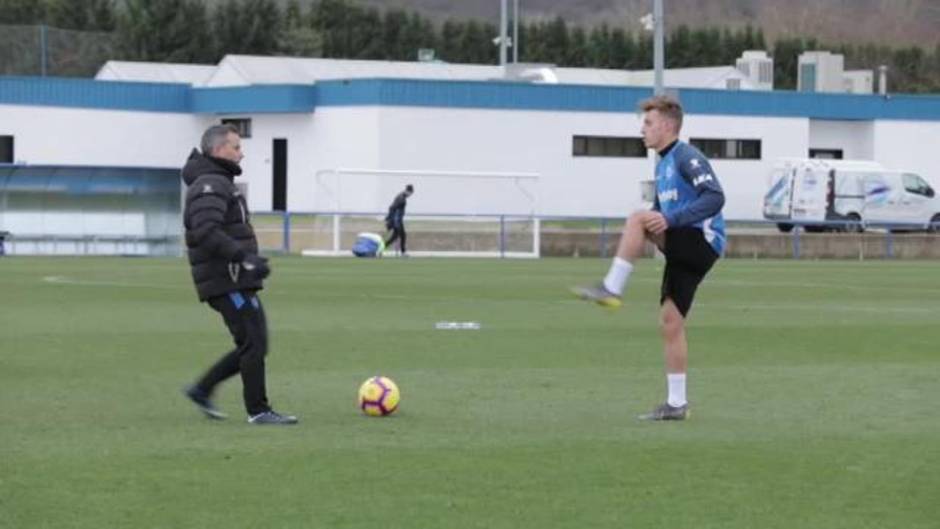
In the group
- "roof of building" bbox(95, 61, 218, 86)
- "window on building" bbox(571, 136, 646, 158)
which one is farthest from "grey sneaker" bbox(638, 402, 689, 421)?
"roof of building" bbox(95, 61, 218, 86)

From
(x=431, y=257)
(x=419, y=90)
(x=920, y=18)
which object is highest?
(x=920, y=18)

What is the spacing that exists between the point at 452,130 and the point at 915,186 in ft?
49.5

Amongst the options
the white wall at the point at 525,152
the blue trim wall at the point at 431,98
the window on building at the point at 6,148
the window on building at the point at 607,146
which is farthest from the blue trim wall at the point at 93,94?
the window on building at the point at 607,146

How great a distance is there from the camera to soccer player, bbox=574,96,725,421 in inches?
443

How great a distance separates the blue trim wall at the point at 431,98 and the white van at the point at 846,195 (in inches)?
263

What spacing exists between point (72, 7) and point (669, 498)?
9970cm

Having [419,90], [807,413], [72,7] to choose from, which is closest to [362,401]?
[807,413]

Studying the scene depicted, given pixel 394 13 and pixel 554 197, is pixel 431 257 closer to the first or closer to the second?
pixel 554 197

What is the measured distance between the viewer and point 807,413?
40.0ft

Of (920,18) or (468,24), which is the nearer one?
(468,24)

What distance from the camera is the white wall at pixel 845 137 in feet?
225

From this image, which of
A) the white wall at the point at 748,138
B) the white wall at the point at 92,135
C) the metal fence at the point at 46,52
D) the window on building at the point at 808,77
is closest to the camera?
the white wall at the point at 92,135

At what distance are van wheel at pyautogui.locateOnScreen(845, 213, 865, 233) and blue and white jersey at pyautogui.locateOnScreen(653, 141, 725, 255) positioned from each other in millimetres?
43295

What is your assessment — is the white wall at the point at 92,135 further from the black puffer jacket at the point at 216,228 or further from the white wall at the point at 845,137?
the black puffer jacket at the point at 216,228
